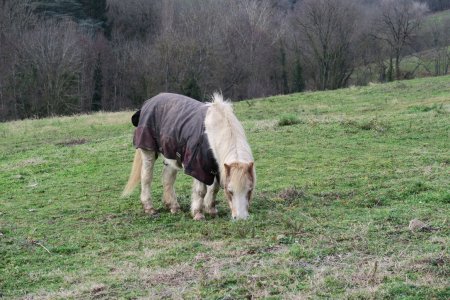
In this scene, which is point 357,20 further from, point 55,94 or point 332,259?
point 332,259

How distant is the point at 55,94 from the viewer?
40.4 meters

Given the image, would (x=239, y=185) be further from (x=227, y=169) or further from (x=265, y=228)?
(x=265, y=228)

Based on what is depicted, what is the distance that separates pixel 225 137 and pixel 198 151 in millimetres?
437

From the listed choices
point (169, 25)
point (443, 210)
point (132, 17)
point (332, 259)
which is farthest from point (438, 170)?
point (132, 17)

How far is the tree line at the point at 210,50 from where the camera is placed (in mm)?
43281

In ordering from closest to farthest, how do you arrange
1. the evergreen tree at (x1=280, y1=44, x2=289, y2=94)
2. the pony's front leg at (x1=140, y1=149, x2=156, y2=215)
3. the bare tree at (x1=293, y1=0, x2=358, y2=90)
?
the pony's front leg at (x1=140, y1=149, x2=156, y2=215)
the bare tree at (x1=293, y1=0, x2=358, y2=90)
the evergreen tree at (x1=280, y1=44, x2=289, y2=94)

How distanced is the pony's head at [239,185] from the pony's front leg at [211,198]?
2.34 feet

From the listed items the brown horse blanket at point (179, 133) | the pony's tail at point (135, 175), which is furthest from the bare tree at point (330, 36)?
the brown horse blanket at point (179, 133)

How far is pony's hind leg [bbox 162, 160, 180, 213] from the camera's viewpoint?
7909 mm

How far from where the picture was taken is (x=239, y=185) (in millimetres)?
6375

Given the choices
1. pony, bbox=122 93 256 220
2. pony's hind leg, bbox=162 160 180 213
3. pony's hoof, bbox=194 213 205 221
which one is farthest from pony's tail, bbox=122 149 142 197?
pony's hoof, bbox=194 213 205 221

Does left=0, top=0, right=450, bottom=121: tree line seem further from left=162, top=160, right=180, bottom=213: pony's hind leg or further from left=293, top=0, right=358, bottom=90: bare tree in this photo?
left=162, top=160, right=180, bottom=213: pony's hind leg

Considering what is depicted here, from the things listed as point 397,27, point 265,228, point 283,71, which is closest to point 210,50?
point 283,71

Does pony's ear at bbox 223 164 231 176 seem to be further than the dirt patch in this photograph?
No
